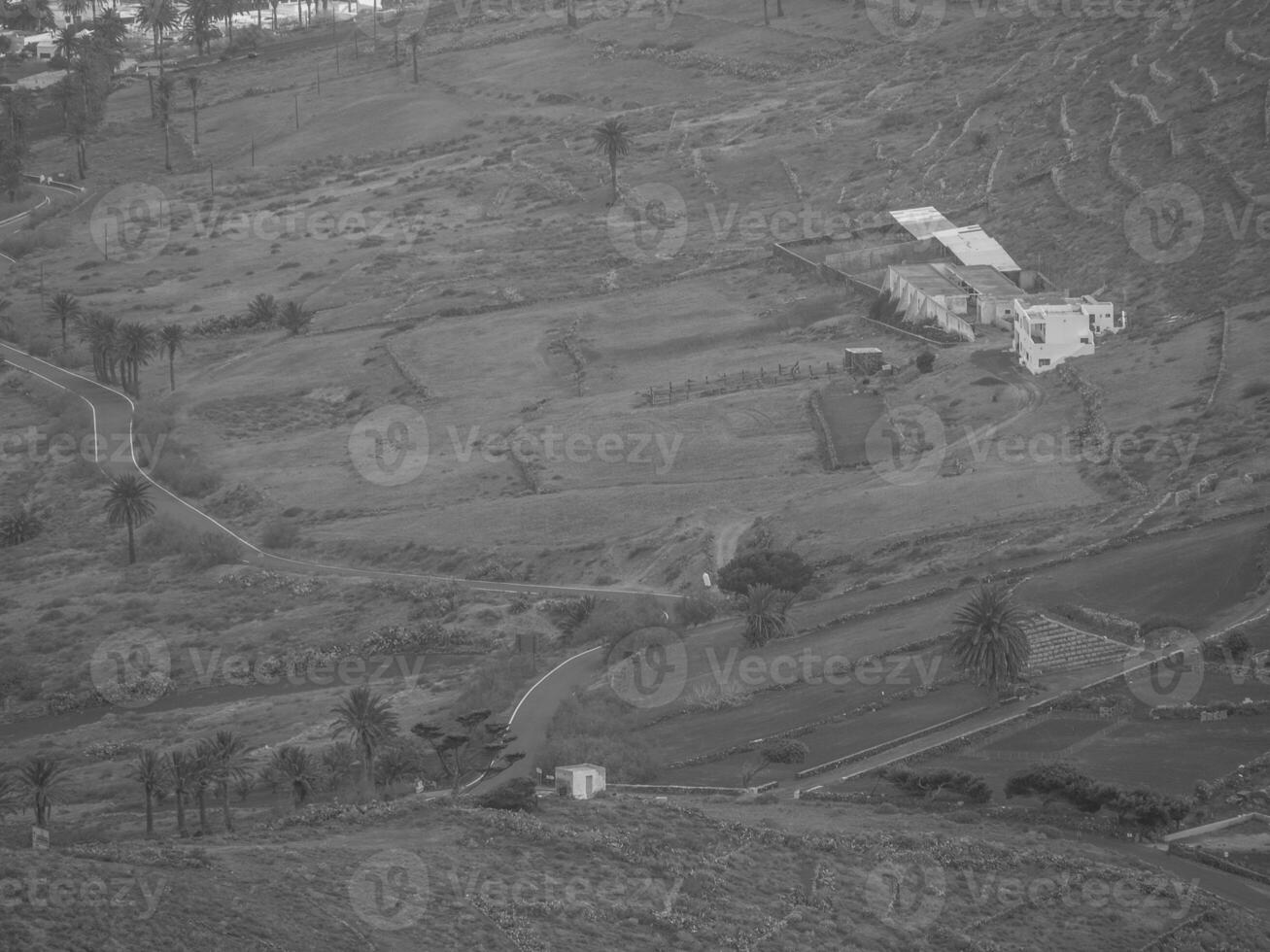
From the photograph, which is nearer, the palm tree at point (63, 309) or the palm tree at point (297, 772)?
the palm tree at point (297, 772)

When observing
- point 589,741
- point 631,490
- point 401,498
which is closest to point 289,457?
point 401,498

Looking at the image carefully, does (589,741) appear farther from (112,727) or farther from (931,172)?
(931,172)

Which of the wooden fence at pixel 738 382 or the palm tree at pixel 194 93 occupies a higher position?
the palm tree at pixel 194 93

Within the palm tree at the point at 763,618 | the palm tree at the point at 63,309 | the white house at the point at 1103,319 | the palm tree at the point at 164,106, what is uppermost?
the palm tree at the point at 164,106

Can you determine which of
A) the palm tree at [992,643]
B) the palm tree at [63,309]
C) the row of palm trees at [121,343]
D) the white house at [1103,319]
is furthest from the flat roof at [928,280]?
the palm tree at [63,309]

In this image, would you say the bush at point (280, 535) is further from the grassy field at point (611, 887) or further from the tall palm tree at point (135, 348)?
the grassy field at point (611, 887)

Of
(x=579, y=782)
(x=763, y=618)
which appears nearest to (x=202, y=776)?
(x=579, y=782)

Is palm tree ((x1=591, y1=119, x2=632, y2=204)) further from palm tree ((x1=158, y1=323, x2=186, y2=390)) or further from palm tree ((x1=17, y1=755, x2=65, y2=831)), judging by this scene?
palm tree ((x1=17, y1=755, x2=65, y2=831))
